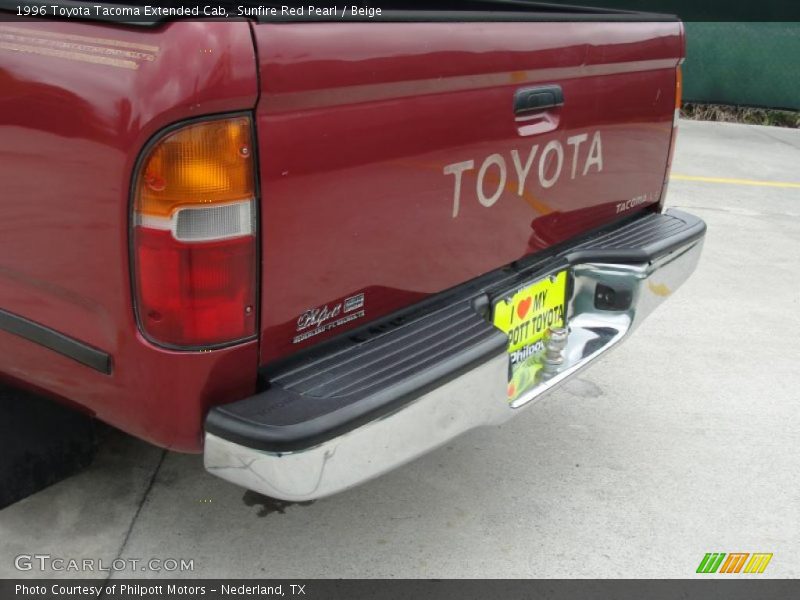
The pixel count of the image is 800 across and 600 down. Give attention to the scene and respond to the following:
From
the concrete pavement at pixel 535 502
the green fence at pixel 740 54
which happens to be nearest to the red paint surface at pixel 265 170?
the concrete pavement at pixel 535 502

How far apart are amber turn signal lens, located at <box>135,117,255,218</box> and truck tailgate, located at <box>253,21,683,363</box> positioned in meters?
0.06

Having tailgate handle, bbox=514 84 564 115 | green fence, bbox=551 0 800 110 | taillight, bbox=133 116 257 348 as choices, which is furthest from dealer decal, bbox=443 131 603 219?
green fence, bbox=551 0 800 110

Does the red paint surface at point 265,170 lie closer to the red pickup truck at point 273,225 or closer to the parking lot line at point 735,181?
the red pickup truck at point 273,225

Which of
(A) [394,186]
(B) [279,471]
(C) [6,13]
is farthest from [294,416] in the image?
(C) [6,13]

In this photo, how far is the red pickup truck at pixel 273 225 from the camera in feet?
5.75

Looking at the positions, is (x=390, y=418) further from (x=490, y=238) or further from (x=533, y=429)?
(x=533, y=429)

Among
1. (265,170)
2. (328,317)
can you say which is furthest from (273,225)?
(328,317)

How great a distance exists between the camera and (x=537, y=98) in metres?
2.49

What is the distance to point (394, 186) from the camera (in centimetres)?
214

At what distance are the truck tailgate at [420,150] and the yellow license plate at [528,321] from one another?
0.40 feet

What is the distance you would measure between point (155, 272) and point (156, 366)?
0.69 feet

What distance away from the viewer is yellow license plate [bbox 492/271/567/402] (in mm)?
2576

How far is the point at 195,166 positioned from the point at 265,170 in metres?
0.15

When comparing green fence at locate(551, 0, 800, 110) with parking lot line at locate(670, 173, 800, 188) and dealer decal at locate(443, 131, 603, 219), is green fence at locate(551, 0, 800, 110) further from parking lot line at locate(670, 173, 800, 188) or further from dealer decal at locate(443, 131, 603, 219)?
dealer decal at locate(443, 131, 603, 219)
